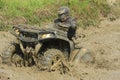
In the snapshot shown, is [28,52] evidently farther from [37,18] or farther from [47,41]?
[37,18]

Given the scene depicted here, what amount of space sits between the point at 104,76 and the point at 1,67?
7.03 ft

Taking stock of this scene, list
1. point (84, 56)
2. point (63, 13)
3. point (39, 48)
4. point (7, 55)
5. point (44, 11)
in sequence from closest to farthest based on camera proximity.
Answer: point (39, 48)
point (7, 55)
point (63, 13)
point (84, 56)
point (44, 11)

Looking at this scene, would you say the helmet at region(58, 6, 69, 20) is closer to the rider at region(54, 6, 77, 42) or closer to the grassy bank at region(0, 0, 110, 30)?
the rider at region(54, 6, 77, 42)

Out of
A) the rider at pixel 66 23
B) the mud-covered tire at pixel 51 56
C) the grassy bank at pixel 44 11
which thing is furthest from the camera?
the grassy bank at pixel 44 11

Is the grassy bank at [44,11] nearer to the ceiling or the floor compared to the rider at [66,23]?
nearer to the floor

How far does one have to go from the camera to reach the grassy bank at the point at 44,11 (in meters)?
13.7

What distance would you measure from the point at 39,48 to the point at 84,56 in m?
1.58

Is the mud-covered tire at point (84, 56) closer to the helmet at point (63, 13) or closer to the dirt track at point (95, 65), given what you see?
the dirt track at point (95, 65)

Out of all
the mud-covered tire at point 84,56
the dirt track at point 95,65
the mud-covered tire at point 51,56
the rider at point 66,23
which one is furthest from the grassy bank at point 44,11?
the mud-covered tire at point 51,56

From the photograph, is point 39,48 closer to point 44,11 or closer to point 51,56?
point 51,56

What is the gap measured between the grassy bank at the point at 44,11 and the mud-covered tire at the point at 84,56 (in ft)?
12.4

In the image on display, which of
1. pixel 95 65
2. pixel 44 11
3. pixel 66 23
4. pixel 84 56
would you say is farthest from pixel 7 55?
pixel 44 11

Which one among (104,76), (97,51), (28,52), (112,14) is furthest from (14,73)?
(112,14)

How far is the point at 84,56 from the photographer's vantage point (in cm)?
1007
